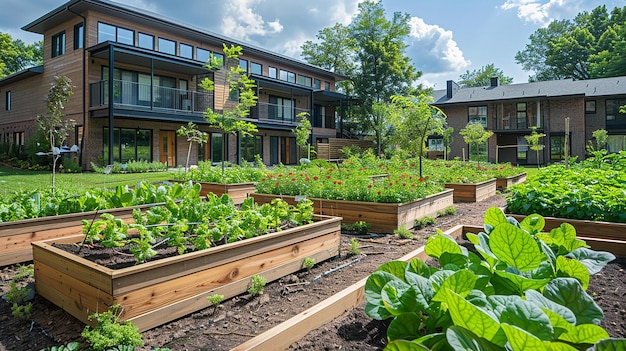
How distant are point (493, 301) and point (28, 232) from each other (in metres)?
4.82

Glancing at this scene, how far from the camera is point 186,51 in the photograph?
22234 mm

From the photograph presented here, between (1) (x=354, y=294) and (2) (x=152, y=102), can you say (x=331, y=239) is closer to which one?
(1) (x=354, y=294)

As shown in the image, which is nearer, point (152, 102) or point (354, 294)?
point (354, 294)

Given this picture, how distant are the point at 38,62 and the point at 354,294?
48.4 m

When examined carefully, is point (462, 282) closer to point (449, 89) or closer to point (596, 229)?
point (596, 229)

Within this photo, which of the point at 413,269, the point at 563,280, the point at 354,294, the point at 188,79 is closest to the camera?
the point at 563,280

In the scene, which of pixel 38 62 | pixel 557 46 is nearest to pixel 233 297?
pixel 38 62

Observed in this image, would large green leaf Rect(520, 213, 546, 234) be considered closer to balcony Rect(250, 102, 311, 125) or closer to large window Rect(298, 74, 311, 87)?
balcony Rect(250, 102, 311, 125)

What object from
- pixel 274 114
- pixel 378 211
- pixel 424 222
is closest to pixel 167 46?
pixel 274 114

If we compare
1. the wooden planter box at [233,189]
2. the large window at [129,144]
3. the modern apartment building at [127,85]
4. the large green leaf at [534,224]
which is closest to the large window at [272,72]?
the modern apartment building at [127,85]

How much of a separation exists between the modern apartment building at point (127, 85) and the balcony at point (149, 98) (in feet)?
0.15

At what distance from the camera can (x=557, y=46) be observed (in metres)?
48.0

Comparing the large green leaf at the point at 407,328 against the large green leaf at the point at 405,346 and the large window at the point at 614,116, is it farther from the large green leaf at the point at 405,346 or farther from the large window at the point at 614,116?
the large window at the point at 614,116

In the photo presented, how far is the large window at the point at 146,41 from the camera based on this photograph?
65.8 feet
